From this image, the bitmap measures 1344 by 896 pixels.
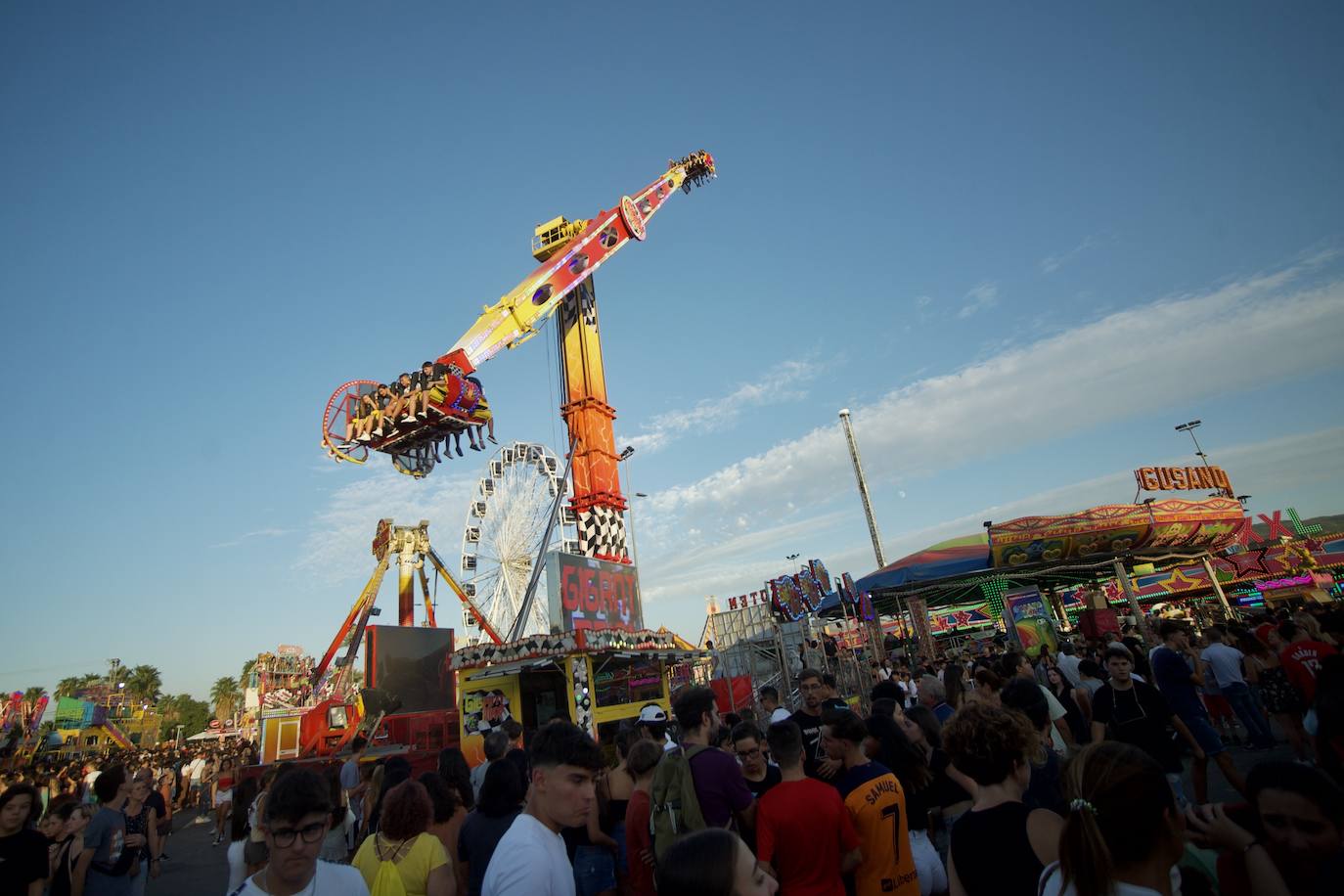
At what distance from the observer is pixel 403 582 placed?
28.0 m

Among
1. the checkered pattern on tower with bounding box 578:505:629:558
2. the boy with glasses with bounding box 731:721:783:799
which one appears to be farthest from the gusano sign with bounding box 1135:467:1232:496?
the boy with glasses with bounding box 731:721:783:799

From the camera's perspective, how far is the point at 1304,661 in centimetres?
686

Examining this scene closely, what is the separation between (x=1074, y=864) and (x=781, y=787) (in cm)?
164

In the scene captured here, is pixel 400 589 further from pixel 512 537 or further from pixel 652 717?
pixel 652 717

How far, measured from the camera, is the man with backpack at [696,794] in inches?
144

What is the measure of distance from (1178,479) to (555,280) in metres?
33.5

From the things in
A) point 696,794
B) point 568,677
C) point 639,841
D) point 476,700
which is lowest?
point 639,841

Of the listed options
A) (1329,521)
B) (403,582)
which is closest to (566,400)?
(403,582)

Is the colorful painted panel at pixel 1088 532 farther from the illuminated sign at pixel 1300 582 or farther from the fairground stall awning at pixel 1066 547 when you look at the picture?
the illuminated sign at pixel 1300 582

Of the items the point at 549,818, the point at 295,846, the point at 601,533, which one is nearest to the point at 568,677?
the point at 601,533

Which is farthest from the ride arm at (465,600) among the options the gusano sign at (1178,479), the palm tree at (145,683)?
the palm tree at (145,683)

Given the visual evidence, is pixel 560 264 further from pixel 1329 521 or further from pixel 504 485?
pixel 1329 521

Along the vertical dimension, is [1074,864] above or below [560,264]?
below

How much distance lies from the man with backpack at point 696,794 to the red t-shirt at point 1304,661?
663cm
